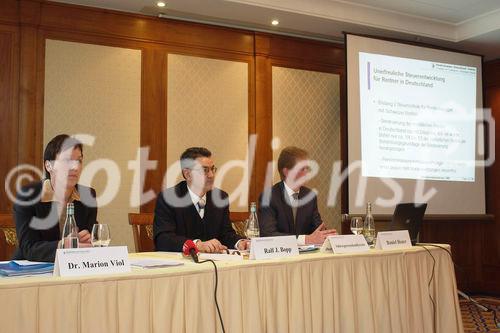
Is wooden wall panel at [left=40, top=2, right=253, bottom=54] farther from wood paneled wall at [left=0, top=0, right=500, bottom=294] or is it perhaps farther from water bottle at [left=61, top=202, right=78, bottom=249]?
water bottle at [left=61, top=202, right=78, bottom=249]

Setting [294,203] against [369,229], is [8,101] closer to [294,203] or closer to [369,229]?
[294,203]

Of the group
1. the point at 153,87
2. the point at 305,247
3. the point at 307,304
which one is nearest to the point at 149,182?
the point at 153,87

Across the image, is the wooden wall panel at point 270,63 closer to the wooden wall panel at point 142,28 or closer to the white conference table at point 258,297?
the wooden wall panel at point 142,28

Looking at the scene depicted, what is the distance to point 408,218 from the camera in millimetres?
3088

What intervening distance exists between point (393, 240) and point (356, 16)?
3.06 metres

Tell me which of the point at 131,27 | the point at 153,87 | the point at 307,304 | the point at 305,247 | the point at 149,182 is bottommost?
the point at 307,304

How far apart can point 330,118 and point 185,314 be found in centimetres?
415

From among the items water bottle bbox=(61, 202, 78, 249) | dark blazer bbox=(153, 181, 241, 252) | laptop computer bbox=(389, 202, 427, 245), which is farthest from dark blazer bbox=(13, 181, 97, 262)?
laptop computer bbox=(389, 202, 427, 245)

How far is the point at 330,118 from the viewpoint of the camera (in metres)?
5.74

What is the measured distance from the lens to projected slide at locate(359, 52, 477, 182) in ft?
17.8

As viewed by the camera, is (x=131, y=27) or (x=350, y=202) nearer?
(x=131, y=27)

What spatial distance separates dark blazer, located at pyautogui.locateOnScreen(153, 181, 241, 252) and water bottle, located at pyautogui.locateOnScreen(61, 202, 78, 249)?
90cm

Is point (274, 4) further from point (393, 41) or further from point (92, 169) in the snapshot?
point (92, 169)

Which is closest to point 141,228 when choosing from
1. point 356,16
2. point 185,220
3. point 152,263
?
point 185,220
